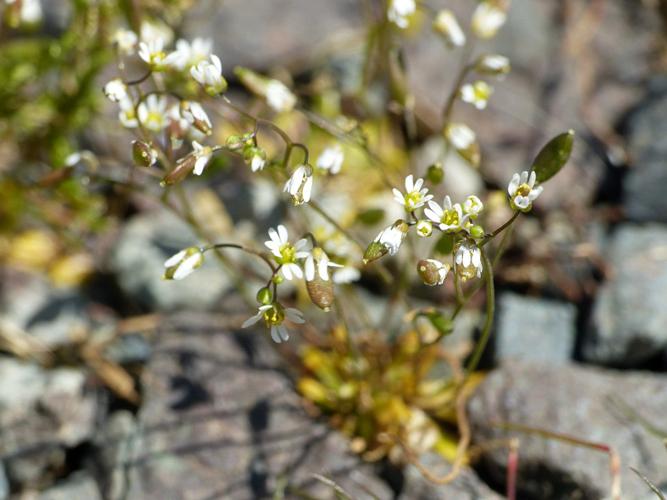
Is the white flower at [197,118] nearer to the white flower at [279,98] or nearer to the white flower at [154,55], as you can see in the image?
the white flower at [154,55]

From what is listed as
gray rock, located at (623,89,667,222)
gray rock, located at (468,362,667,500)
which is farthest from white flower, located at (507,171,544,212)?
gray rock, located at (623,89,667,222)

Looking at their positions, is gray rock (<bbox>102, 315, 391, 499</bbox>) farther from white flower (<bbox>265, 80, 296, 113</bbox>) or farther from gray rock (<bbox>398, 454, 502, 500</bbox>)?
white flower (<bbox>265, 80, 296, 113</bbox>)

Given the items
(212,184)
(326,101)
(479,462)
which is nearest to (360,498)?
(479,462)

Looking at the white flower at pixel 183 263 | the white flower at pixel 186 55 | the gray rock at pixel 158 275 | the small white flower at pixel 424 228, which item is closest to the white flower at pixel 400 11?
the white flower at pixel 186 55

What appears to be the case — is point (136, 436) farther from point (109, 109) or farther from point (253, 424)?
point (109, 109)

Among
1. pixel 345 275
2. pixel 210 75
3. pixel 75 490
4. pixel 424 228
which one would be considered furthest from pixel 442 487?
pixel 210 75

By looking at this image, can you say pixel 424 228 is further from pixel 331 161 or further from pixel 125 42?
pixel 125 42

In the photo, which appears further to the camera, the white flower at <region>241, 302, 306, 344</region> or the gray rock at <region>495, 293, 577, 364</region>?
the gray rock at <region>495, 293, 577, 364</region>
